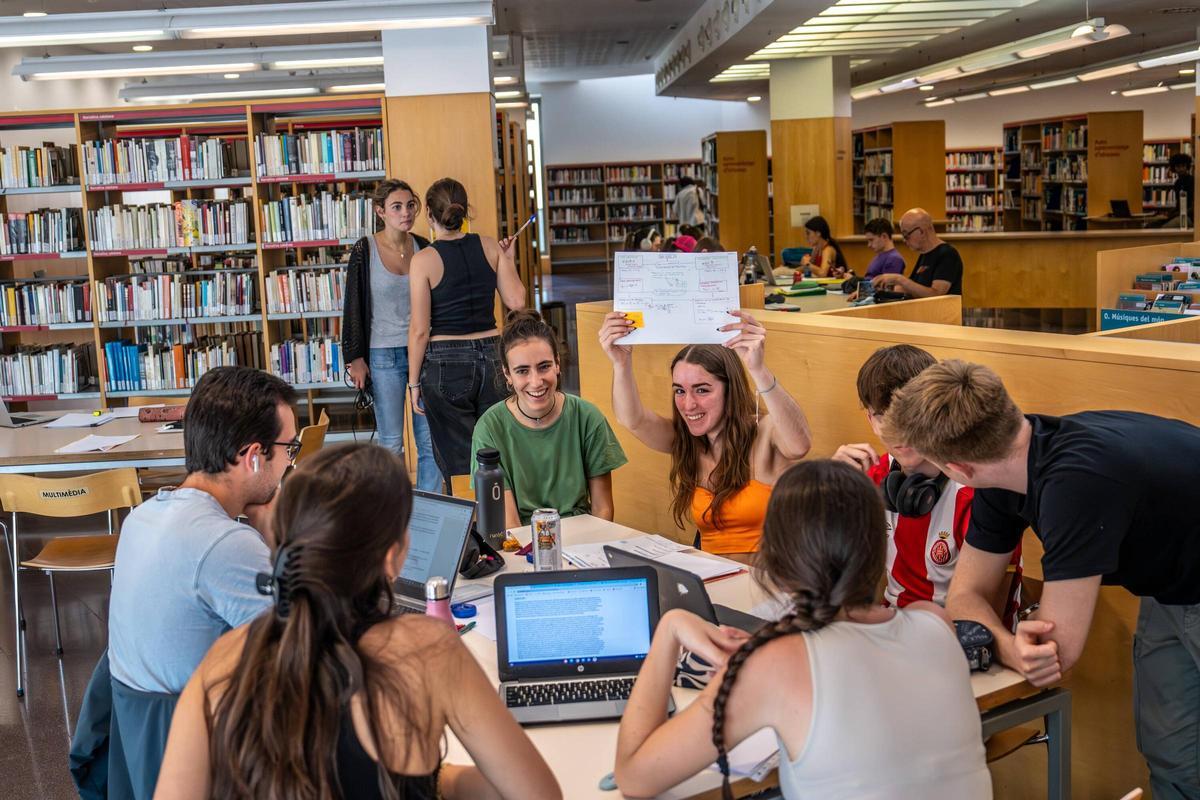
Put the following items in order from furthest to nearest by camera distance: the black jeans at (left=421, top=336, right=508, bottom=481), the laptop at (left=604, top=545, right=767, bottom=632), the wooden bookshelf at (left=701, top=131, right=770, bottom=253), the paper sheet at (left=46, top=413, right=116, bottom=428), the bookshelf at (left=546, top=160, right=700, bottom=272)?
the bookshelf at (left=546, top=160, right=700, bottom=272) → the wooden bookshelf at (left=701, top=131, right=770, bottom=253) → the paper sheet at (left=46, top=413, right=116, bottom=428) → the black jeans at (left=421, top=336, right=508, bottom=481) → the laptop at (left=604, top=545, right=767, bottom=632)

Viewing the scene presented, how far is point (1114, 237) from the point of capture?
11.0 metres

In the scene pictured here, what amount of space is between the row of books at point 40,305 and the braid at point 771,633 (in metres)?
6.60

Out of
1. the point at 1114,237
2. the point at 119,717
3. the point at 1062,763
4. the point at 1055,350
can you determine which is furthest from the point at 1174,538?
the point at 1114,237

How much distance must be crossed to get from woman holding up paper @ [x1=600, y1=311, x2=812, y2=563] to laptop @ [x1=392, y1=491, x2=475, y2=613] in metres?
0.92

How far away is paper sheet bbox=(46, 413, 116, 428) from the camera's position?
5.38 metres

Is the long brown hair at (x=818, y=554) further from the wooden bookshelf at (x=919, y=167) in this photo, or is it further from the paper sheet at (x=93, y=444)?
the wooden bookshelf at (x=919, y=167)

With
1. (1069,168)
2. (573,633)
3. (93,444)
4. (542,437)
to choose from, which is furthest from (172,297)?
(1069,168)

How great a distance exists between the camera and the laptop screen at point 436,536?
262cm

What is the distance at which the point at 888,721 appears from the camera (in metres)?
1.60

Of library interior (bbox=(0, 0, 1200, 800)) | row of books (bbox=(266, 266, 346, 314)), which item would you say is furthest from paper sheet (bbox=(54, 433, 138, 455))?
row of books (bbox=(266, 266, 346, 314))

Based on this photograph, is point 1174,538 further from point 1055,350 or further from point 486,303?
point 486,303

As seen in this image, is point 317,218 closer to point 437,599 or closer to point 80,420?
point 80,420

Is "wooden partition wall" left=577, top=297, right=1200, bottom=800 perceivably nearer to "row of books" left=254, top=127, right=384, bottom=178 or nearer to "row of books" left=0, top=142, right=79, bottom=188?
"row of books" left=254, top=127, right=384, bottom=178

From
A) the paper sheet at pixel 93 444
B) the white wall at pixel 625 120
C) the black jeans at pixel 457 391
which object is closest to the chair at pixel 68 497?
the paper sheet at pixel 93 444
